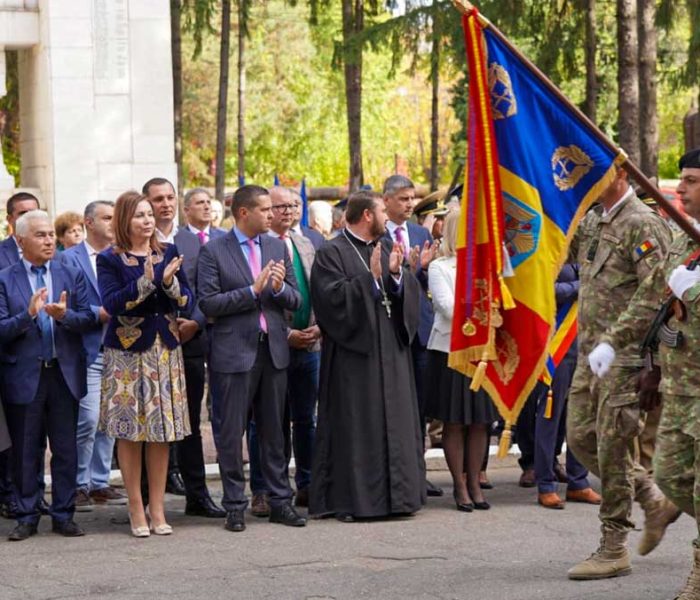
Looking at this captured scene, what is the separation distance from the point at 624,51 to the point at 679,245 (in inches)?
457

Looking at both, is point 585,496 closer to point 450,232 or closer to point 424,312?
point 424,312

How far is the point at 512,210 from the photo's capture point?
795 cm

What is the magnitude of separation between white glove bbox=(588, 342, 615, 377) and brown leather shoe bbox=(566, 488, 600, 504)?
3.11m

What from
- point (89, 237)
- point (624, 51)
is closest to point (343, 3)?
point (624, 51)

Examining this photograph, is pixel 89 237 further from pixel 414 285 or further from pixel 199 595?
pixel 199 595

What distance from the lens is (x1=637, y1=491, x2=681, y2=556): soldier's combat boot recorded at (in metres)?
7.71

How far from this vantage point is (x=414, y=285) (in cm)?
1010

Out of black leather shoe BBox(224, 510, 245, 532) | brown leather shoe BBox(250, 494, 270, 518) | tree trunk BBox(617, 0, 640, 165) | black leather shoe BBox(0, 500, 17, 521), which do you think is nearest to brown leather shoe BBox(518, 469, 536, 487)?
brown leather shoe BBox(250, 494, 270, 518)

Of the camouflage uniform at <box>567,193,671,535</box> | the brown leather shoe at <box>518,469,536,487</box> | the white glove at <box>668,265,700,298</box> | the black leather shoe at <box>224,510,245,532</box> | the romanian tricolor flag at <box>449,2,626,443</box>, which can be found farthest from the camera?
the brown leather shoe at <box>518,469,536,487</box>

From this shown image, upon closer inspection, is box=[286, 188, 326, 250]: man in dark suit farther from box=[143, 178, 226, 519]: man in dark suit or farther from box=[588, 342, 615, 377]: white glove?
box=[588, 342, 615, 377]: white glove

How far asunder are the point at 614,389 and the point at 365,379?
2624 mm

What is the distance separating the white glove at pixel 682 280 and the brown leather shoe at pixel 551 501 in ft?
11.6

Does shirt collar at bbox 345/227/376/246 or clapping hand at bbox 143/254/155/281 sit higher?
shirt collar at bbox 345/227/376/246

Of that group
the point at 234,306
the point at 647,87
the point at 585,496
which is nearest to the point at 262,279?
the point at 234,306
